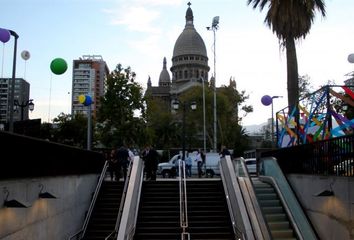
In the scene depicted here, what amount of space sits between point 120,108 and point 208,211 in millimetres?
22196

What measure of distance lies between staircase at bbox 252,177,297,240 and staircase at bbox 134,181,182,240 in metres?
2.89

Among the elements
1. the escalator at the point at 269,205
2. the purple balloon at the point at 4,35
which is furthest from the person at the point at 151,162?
the purple balloon at the point at 4,35

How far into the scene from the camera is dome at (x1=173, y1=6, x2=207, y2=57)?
132500 mm

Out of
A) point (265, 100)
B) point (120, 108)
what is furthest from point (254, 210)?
point (120, 108)

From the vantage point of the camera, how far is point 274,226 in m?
13.3

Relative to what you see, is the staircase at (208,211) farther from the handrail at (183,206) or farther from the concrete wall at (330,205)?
the concrete wall at (330,205)

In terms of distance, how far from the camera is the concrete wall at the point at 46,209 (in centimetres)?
889

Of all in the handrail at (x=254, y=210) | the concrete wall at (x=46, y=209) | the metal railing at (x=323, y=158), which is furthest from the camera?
the handrail at (x=254, y=210)

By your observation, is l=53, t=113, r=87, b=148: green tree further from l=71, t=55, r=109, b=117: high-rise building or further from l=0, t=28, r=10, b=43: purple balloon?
l=0, t=28, r=10, b=43: purple balloon

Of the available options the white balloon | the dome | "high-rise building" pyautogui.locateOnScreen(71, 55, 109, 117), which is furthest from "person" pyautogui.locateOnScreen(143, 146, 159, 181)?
the dome

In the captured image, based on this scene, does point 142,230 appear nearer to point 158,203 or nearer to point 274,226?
point 158,203

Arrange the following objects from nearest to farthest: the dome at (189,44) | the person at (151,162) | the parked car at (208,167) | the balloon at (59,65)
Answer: the balloon at (59,65) → the person at (151,162) → the parked car at (208,167) → the dome at (189,44)

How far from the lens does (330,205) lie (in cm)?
1144

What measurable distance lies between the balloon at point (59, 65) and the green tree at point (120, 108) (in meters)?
20.4
